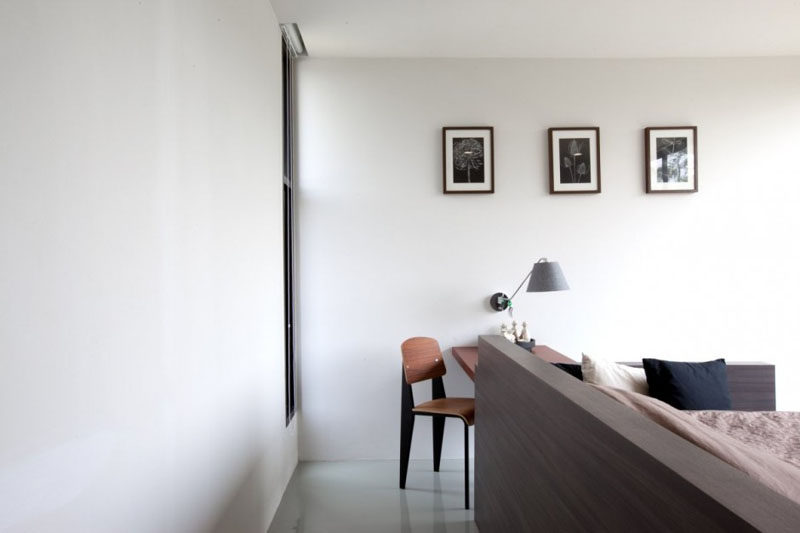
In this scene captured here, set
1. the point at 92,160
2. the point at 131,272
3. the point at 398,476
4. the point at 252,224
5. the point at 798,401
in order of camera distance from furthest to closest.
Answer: the point at 798,401, the point at 398,476, the point at 252,224, the point at 131,272, the point at 92,160

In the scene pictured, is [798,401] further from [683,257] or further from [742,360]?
[683,257]

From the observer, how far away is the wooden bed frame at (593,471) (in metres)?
0.65

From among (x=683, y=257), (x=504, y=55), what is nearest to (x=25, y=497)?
(x=504, y=55)

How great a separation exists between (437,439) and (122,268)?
2563mm

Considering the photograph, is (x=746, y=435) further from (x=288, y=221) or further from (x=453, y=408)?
(x=288, y=221)

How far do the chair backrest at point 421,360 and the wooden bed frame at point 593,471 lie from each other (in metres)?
1.00

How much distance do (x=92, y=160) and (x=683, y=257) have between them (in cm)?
378

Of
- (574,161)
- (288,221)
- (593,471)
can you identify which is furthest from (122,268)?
(574,161)

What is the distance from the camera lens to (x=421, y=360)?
303 cm

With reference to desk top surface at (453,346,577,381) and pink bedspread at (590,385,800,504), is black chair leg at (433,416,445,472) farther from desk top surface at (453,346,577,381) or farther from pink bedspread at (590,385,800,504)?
pink bedspread at (590,385,800,504)

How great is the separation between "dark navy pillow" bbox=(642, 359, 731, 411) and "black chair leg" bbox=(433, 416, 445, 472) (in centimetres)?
135

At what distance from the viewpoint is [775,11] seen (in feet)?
9.47

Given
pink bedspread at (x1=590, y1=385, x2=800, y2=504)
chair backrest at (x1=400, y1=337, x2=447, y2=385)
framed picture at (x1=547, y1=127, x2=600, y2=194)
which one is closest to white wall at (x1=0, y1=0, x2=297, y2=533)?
chair backrest at (x1=400, y1=337, x2=447, y2=385)

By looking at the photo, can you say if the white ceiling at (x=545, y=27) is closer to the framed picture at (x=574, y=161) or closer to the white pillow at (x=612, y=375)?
the framed picture at (x=574, y=161)
